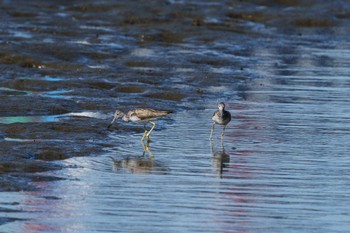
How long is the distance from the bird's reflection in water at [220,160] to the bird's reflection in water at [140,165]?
62 cm

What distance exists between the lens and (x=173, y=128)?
1603cm

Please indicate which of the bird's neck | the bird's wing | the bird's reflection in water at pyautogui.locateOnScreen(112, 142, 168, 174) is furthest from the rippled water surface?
the bird's wing

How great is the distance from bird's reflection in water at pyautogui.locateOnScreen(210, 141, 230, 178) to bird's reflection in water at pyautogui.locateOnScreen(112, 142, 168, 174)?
62cm

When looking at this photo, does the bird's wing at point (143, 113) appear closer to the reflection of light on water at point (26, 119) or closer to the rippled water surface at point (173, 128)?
the rippled water surface at point (173, 128)

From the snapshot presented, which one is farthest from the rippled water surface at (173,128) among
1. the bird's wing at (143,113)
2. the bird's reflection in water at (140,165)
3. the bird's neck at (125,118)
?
the bird's wing at (143,113)

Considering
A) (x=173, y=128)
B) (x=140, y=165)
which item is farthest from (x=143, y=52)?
(x=140, y=165)

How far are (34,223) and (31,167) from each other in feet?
8.61

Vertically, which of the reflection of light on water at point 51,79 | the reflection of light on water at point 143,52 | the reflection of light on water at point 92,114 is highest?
the reflection of light on water at point 92,114

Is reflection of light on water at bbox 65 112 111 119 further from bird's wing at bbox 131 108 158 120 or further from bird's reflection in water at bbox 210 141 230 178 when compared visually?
bird's reflection in water at bbox 210 141 230 178

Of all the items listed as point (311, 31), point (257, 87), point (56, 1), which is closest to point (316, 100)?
point (257, 87)

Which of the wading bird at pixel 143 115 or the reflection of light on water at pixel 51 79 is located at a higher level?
the wading bird at pixel 143 115

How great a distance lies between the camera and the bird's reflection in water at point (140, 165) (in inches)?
506

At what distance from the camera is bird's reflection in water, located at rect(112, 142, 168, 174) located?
1286 centimetres

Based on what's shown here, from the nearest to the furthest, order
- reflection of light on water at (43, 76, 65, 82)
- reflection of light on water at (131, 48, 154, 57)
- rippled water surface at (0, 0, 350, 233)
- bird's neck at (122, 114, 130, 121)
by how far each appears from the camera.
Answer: rippled water surface at (0, 0, 350, 233) → bird's neck at (122, 114, 130, 121) → reflection of light on water at (43, 76, 65, 82) → reflection of light on water at (131, 48, 154, 57)
